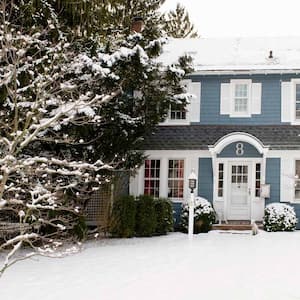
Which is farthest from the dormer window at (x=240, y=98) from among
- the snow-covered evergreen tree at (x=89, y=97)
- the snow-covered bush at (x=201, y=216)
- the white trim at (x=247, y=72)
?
the snow-covered bush at (x=201, y=216)

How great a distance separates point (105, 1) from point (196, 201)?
7.19 metres

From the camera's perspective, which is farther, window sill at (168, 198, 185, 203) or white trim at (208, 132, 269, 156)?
window sill at (168, 198, 185, 203)

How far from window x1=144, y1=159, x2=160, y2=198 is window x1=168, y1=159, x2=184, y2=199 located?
453 mm

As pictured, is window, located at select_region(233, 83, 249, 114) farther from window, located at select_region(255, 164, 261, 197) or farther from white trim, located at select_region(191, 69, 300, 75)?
window, located at select_region(255, 164, 261, 197)

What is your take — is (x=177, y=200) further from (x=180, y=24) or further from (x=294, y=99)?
(x=180, y=24)

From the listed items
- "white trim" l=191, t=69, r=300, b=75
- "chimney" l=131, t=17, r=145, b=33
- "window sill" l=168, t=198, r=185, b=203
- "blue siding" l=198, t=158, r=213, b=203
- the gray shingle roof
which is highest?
"chimney" l=131, t=17, r=145, b=33

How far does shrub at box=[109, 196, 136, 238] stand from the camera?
15234 mm

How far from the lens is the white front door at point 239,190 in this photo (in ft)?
58.0

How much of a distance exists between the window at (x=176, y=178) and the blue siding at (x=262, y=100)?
1.72m

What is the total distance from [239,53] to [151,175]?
567 cm

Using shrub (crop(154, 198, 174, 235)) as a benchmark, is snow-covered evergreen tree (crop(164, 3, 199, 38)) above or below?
above

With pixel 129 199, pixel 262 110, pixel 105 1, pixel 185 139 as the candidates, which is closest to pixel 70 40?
pixel 105 1

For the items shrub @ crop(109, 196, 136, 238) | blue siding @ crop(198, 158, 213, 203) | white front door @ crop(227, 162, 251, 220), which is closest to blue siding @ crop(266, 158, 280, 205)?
white front door @ crop(227, 162, 251, 220)

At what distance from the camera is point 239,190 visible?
17.8 m
